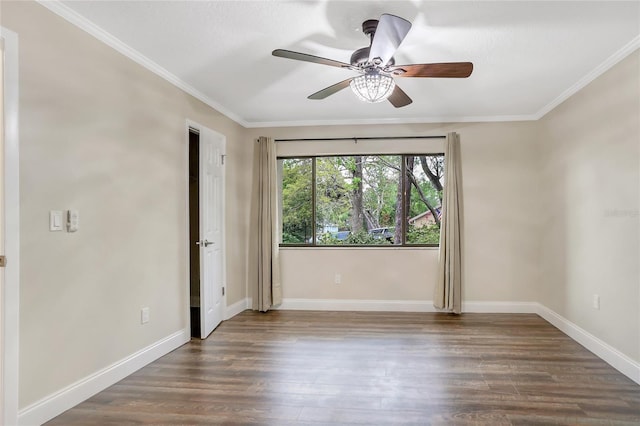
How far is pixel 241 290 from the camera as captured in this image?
16.8 ft

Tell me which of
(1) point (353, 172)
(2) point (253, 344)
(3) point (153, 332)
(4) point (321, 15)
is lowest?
(2) point (253, 344)

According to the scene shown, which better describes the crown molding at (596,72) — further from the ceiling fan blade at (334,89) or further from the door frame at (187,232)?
the door frame at (187,232)

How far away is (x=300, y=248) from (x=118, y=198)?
2.69 metres

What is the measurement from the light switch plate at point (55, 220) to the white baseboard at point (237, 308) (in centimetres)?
253

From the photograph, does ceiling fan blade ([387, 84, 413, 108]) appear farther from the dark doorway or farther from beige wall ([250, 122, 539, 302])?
the dark doorway

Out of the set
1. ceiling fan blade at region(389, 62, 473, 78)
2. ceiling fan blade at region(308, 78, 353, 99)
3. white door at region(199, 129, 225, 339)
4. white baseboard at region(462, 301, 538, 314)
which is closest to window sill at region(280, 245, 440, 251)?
white baseboard at region(462, 301, 538, 314)

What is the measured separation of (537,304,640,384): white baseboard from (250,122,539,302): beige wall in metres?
0.61

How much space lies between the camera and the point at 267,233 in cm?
505

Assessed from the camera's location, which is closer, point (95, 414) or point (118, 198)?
point (95, 414)

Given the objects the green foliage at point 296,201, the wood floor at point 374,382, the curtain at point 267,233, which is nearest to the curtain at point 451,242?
the wood floor at point 374,382

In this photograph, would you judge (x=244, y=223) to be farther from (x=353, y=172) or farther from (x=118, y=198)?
(x=118, y=198)

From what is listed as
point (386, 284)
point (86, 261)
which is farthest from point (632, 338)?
point (86, 261)

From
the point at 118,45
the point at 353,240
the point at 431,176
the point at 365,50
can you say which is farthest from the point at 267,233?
the point at 365,50

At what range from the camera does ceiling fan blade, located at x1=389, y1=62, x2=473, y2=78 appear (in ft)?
8.14
